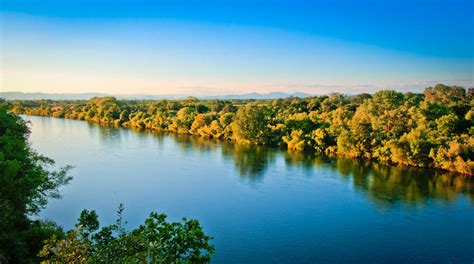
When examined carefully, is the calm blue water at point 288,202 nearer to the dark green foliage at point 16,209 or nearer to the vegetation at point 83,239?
the dark green foliage at point 16,209

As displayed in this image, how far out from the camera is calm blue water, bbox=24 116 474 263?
19.7 m

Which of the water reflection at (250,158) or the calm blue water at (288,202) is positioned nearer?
the calm blue water at (288,202)

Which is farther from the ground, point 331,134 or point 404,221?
point 331,134

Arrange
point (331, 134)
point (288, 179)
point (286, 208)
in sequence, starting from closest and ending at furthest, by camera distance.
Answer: point (286, 208) → point (288, 179) → point (331, 134)

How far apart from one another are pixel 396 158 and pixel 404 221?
18314 mm

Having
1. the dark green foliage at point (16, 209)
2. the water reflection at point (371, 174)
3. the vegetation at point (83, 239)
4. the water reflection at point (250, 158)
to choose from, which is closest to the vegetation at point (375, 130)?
the water reflection at point (371, 174)

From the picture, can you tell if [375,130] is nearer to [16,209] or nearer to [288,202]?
[288,202]

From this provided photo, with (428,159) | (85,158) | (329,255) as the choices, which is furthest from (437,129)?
(85,158)

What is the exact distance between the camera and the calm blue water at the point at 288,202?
19.7 m

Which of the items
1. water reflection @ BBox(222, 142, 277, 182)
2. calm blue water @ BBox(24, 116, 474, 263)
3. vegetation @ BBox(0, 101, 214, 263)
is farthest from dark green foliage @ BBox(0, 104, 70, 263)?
water reflection @ BBox(222, 142, 277, 182)

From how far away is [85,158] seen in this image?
139 feet

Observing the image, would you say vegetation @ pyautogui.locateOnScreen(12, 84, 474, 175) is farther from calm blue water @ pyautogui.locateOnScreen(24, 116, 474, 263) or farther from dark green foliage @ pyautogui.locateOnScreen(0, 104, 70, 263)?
dark green foliage @ pyautogui.locateOnScreen(0, 104, 70, 263)

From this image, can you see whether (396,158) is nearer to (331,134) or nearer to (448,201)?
(331,134)

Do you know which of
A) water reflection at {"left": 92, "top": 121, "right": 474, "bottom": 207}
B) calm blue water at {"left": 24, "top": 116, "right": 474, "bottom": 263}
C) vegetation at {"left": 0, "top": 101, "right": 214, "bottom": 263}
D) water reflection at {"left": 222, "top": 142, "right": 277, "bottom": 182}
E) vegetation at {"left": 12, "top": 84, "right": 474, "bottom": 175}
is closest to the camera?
vegetation at {"left": 0, "top": 101, "right": 214, "bottom": 263}
